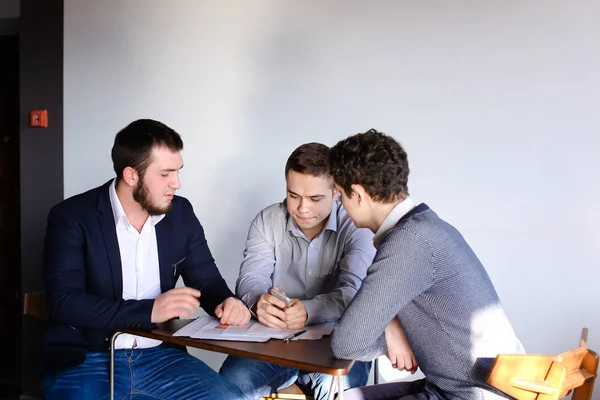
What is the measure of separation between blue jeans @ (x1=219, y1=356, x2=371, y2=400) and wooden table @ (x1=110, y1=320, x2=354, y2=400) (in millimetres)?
534

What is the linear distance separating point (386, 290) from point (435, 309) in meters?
0.16

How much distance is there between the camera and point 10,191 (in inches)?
171

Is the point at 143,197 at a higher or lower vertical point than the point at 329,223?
higher

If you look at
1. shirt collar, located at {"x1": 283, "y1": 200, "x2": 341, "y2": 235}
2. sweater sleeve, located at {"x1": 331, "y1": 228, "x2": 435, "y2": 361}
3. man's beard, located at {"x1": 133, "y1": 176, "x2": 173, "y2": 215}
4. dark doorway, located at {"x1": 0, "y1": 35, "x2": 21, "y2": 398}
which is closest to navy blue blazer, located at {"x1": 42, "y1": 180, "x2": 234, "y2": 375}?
man's beard, located at {"x1": 133, "y1": 176, "x2": 173, "y2": 215}

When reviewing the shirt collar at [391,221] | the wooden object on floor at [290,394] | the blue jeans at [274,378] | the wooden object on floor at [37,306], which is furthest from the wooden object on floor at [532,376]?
the wooden object on floor at [37,306]

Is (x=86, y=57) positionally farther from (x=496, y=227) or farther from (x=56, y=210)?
(x=496, y=227)

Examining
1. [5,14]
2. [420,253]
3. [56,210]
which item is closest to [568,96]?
[420,253]

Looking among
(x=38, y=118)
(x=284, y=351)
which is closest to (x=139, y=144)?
(x=284, y=351)

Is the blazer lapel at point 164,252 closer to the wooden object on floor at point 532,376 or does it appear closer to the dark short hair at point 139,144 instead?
the dark short hair at point 139,144

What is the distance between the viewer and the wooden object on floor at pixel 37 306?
7.77 feet

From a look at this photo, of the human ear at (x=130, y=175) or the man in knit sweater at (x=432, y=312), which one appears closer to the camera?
the man in knit sweater at (x=432, y=312)

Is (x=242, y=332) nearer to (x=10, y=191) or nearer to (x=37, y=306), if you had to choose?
(x=37, y=306)

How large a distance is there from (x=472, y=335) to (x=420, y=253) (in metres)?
0.26

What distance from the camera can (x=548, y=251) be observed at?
2807 millimetres
